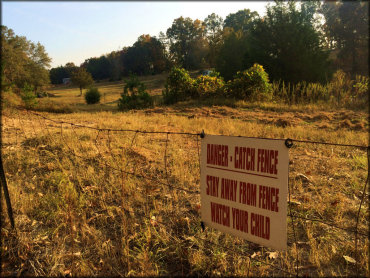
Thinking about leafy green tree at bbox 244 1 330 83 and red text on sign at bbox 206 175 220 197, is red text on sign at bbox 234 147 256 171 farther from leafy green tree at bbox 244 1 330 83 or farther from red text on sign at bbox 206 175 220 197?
leafy green tree at bbox 244 1 330 83

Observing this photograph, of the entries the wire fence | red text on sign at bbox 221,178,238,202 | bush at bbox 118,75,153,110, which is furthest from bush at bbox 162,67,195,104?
red text on sign at bbox 221,178,238,202

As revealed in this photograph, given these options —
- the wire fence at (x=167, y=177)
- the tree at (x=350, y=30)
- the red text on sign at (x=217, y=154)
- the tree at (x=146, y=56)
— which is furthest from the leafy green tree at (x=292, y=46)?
the red text on sign at (x=217, y=154)

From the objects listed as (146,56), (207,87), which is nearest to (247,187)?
(207,87)


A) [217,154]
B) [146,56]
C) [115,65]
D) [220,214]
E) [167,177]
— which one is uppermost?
[115,65]

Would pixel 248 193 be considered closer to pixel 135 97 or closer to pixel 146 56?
pixel 135 97

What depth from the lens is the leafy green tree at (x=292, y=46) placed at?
1830cm

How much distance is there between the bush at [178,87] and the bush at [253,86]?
9.69 feet

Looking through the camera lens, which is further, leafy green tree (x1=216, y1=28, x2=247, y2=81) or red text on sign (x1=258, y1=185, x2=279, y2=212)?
leafy green tree (x1=216, y1=28, x2=247, y2=81)

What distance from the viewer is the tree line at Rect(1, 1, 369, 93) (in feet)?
57.0

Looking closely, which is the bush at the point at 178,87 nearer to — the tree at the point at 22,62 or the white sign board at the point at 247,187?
the tree at the point at 22,62

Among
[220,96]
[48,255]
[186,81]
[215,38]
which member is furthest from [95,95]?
[48,255]

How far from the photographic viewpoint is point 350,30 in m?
31.0

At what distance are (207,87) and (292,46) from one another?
7526 millimetres

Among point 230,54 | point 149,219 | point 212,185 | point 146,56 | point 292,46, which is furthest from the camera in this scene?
point 146,56
